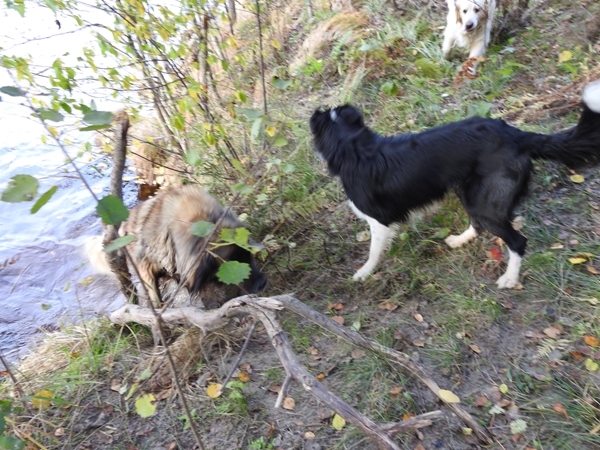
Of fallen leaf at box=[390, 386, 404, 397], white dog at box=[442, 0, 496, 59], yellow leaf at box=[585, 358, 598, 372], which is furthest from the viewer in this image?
white dog at box=[442, 0, 496, 59]

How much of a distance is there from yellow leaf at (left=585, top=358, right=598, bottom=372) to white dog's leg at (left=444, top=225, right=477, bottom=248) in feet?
4.09

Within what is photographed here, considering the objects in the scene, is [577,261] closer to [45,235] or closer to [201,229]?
[201,229]

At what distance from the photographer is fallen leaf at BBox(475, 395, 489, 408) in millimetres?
2518

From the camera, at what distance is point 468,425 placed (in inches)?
92.7

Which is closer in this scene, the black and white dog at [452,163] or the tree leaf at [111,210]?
the tree leaf at [111,210]

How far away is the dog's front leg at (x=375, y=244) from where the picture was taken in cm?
348

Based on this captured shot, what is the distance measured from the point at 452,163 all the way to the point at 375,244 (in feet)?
3.05

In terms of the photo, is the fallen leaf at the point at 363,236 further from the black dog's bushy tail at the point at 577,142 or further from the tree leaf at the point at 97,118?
the tree leaf at the point at 97,118

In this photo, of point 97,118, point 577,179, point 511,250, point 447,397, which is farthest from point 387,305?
point 97,118

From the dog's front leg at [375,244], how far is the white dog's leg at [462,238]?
51 centimetres

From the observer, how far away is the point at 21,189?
4.01ft

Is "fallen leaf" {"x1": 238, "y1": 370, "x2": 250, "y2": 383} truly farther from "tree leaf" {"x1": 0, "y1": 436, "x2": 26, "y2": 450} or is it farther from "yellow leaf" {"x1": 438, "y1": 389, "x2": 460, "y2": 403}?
"tree leaf" {"x1": 0, "y1": 436, "x2": 26, "y2": 450}

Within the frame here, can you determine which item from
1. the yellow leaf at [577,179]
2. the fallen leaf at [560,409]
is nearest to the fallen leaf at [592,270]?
the yellow leaf at [577,179]

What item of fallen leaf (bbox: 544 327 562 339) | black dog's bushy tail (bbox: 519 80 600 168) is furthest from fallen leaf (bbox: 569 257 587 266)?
black dog's bushy tail (bbox: 519 80 600 168)
